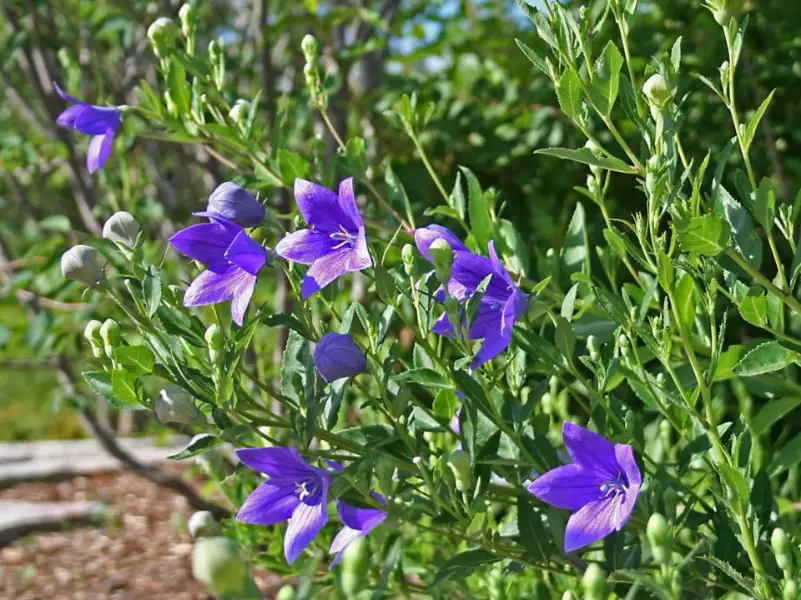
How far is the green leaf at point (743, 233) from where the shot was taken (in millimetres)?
1191

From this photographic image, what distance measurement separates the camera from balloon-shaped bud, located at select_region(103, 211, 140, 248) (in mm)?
1190

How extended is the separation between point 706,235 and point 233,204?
547 mm

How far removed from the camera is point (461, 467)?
3.51ft

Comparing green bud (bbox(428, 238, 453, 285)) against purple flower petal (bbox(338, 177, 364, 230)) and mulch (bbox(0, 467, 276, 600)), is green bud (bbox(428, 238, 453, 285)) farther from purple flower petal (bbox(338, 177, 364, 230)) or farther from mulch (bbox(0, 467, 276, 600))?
mulch (bbox(0, 467, 276, 600))

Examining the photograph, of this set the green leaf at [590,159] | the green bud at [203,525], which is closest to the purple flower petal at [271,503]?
the green bud at [203,525]

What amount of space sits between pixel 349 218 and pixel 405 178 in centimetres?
149

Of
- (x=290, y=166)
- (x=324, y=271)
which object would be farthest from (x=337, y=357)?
(x=290, y=166)

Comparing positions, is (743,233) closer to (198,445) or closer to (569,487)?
(569,487)

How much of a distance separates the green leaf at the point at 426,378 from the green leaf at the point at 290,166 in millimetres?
533

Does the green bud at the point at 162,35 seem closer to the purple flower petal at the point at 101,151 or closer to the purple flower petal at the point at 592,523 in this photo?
the purple flower petal at the point at 101,151

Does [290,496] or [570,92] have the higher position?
[570,92]

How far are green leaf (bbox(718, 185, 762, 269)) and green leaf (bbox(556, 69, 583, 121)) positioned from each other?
0.76ft

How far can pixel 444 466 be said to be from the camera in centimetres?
115

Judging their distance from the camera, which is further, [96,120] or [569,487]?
[96,120]
